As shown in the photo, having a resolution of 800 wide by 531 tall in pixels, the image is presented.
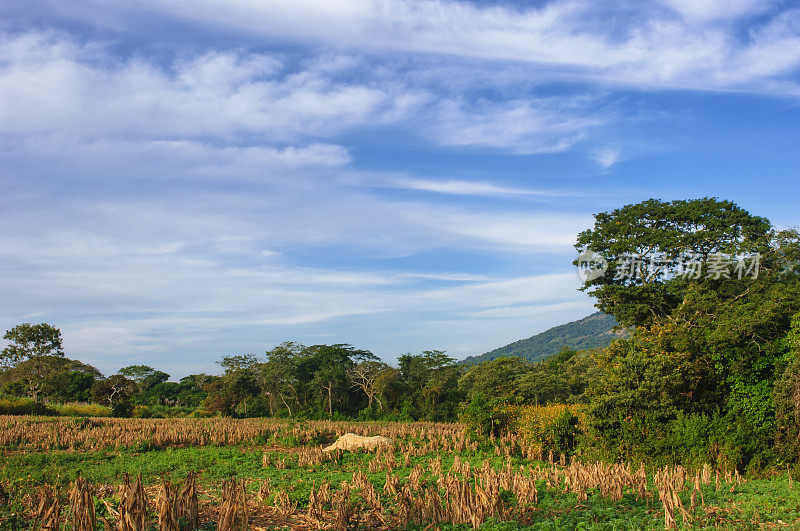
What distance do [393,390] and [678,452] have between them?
3430 cm

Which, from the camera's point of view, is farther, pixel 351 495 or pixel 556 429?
pixel 556 429

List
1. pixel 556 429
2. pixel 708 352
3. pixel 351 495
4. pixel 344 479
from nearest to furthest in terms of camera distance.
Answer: pixel 351 495 → pixel 344 479 → pixel 708 352 → pixel 556 429

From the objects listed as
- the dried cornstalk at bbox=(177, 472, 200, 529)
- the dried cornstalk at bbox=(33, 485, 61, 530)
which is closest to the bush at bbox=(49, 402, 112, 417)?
the dried cornstalk at bbox=(33, 485, 61, 530)

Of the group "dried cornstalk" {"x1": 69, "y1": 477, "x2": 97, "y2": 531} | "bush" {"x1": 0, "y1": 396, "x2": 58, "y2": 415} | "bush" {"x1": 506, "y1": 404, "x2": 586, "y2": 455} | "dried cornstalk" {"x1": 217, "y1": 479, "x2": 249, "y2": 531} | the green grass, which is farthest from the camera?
"bush" {"x1": 0, "y1": 396, "x2": 58, "y2": 415}

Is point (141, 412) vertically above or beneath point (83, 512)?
beneath

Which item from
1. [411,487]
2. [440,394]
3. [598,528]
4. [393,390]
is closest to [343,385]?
[393,390]

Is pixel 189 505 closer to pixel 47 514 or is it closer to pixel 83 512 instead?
pixel 83 512

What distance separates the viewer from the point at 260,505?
11086mm

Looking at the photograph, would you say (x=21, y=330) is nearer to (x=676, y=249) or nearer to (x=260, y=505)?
(x=260, y=505)

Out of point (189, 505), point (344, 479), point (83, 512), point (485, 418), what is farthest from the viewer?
point (485, 418)

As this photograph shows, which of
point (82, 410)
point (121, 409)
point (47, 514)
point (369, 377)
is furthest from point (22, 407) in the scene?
point (47, 514)

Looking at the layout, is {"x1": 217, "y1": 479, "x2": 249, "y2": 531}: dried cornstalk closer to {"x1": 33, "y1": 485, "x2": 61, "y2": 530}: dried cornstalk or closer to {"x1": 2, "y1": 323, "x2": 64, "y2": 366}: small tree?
{"x1": 33, "y1": 485, "x2": 61, "y2": 530}: dried cornstalk

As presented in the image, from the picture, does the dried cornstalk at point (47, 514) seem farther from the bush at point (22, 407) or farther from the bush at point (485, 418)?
the bush at point (22, 407)

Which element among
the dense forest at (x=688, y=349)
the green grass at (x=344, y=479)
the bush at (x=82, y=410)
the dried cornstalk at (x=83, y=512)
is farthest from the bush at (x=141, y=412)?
the dried cornstalk at (x=83, y=512)
